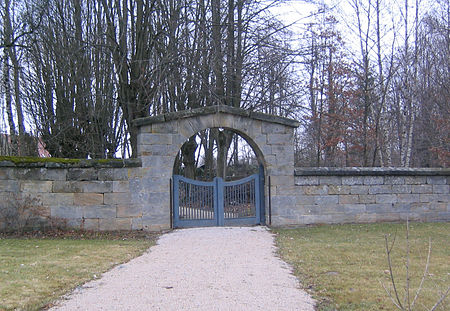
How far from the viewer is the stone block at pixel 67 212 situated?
981 centimetres

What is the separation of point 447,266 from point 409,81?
14989mm

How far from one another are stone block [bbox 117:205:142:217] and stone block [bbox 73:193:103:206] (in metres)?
0.49

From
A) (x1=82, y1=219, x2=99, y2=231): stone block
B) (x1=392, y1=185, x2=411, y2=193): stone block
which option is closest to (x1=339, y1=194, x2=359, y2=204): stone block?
(x1=392, y1=185, x2=411, y2=193): stone block

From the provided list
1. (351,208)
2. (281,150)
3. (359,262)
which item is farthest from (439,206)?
(359,262)

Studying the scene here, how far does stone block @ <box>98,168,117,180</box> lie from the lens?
9.95 meters

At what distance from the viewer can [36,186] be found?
9.77 metres

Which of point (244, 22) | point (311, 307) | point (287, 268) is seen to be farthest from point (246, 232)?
point (244, 22)

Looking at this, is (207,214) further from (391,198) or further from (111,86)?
(111,86)

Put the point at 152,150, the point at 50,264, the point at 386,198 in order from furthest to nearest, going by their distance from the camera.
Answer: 1. the point at 386,198
2. the point at 152,150
3. the point at 50,264

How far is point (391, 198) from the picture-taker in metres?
11.4

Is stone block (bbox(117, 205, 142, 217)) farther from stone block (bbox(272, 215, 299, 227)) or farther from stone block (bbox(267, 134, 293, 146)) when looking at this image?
stone block (bbox(267, 134, 293, 146))

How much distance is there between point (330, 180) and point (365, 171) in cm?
103

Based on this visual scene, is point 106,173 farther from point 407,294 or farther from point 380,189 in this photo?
point 407,294

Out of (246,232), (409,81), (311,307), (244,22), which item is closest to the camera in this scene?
(311,307)
